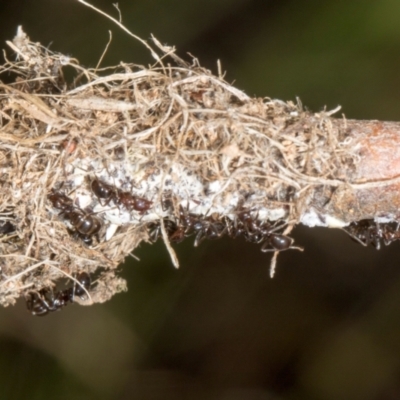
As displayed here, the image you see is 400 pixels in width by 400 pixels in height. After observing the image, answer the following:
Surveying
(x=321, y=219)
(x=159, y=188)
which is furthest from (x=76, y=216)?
(x=321, y=219)

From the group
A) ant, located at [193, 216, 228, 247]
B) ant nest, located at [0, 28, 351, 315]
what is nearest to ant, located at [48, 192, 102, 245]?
ant nest, located at [0, 28, 351, 315]

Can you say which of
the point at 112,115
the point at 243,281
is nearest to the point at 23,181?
the point at 112,115

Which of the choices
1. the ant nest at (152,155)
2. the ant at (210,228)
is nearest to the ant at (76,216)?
the ant nest at (152,155)

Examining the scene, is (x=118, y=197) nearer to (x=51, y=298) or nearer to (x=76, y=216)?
(x=76, y=216)

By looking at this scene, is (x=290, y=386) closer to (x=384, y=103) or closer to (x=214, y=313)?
(x=214, y=313)

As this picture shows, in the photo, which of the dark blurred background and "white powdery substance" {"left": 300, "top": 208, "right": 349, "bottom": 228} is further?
the dark blurred background

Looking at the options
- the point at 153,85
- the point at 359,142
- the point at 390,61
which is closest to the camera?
the point at 359,142

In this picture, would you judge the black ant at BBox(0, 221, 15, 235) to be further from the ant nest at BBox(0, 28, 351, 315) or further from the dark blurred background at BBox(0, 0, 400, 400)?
the dark blurred background at BBox(0, 0, 400, 400)
